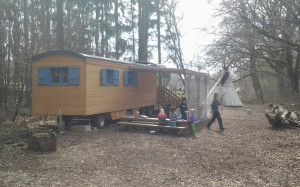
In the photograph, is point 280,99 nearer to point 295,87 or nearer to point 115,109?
point 295,87

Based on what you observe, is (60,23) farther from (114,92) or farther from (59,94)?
(59,94)

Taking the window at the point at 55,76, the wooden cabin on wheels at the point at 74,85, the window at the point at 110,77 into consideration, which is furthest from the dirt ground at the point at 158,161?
the window at the point at 110,77

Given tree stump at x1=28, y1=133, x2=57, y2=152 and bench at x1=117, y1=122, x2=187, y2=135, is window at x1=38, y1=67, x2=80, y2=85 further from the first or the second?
tree stump at x1=28, y1=133, x2=57, y2=152

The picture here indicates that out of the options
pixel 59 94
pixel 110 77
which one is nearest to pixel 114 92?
pixel 110 77

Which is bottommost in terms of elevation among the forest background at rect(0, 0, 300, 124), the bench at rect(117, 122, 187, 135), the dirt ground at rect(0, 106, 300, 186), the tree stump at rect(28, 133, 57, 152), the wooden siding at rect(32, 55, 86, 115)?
the dirt ground at rect(0, 106, 300, 186)

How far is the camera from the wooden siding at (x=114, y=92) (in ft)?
35.2

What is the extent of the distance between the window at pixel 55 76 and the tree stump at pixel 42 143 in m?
3.25

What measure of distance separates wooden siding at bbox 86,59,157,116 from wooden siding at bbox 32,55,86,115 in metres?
0.24

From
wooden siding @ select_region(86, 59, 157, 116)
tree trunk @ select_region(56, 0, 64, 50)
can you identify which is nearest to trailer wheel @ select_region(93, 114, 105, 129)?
Result: wooden siding @ select_region(86, 59, 157, 116)

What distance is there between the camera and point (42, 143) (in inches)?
297

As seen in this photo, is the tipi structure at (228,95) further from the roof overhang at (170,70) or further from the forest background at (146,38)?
the roof overhang at (170,70)

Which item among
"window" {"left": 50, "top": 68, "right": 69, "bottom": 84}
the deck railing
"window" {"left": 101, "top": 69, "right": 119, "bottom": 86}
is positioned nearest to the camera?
"window" {"left": 50, "top": 68, "right": 69, "bottom": 84}

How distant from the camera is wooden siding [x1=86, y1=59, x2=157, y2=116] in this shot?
10.7 meters

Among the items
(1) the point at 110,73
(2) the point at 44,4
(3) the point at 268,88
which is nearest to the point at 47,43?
(2) the point at 44,4
